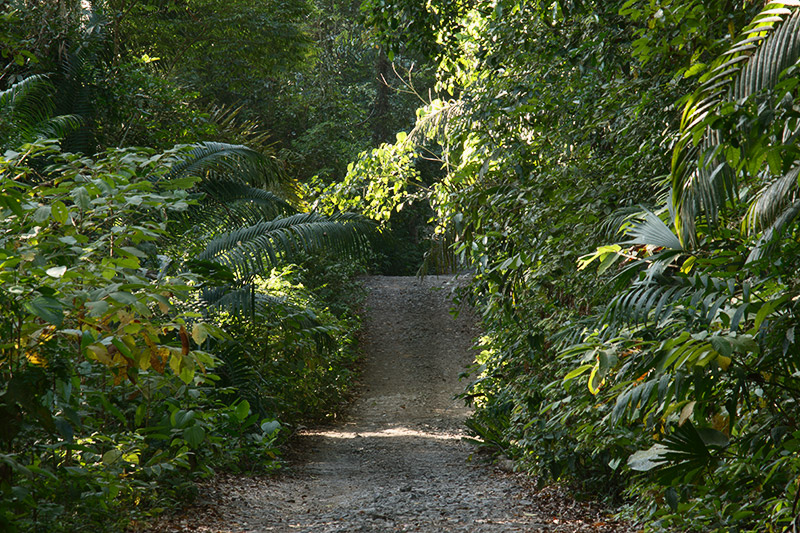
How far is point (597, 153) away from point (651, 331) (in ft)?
7.48

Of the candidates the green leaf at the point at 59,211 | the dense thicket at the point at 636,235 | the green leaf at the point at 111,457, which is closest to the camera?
the dense thicket at the point at 636,235

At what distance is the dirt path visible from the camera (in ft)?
15.7

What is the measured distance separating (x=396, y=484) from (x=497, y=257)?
95.1 inches

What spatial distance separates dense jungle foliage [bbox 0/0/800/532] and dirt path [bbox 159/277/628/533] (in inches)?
14.2

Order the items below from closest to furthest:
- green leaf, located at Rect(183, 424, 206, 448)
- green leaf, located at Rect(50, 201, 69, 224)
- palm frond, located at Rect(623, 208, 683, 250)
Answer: palm frond, located at Rect(623, 208, 683, 250) < green leaf, located at Rect(50, 201, 69, 224) < green leaf, located at Rect(183, 424, 206, 448)

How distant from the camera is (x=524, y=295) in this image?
6004mm

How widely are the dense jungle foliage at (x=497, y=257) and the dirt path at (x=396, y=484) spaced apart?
361 mm

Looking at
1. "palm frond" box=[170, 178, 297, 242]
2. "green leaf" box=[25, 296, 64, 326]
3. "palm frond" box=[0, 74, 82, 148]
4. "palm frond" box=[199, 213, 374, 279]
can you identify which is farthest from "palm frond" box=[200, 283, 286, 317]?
"green leaf" box=[25, 296, 64, 326]

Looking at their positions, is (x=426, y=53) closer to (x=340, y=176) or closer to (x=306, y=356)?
(x=306, y=356)

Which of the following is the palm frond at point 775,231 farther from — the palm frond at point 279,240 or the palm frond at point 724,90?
the palm frond at point 279,240

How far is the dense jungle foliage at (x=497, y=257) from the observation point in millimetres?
2537

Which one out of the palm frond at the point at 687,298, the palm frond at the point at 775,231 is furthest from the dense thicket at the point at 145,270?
the palm frond at the point at 775,231

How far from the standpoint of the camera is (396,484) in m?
6.32

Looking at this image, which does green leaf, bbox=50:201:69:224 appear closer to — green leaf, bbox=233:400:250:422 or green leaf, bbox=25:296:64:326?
green leaf, bbox=25:296:64:326
